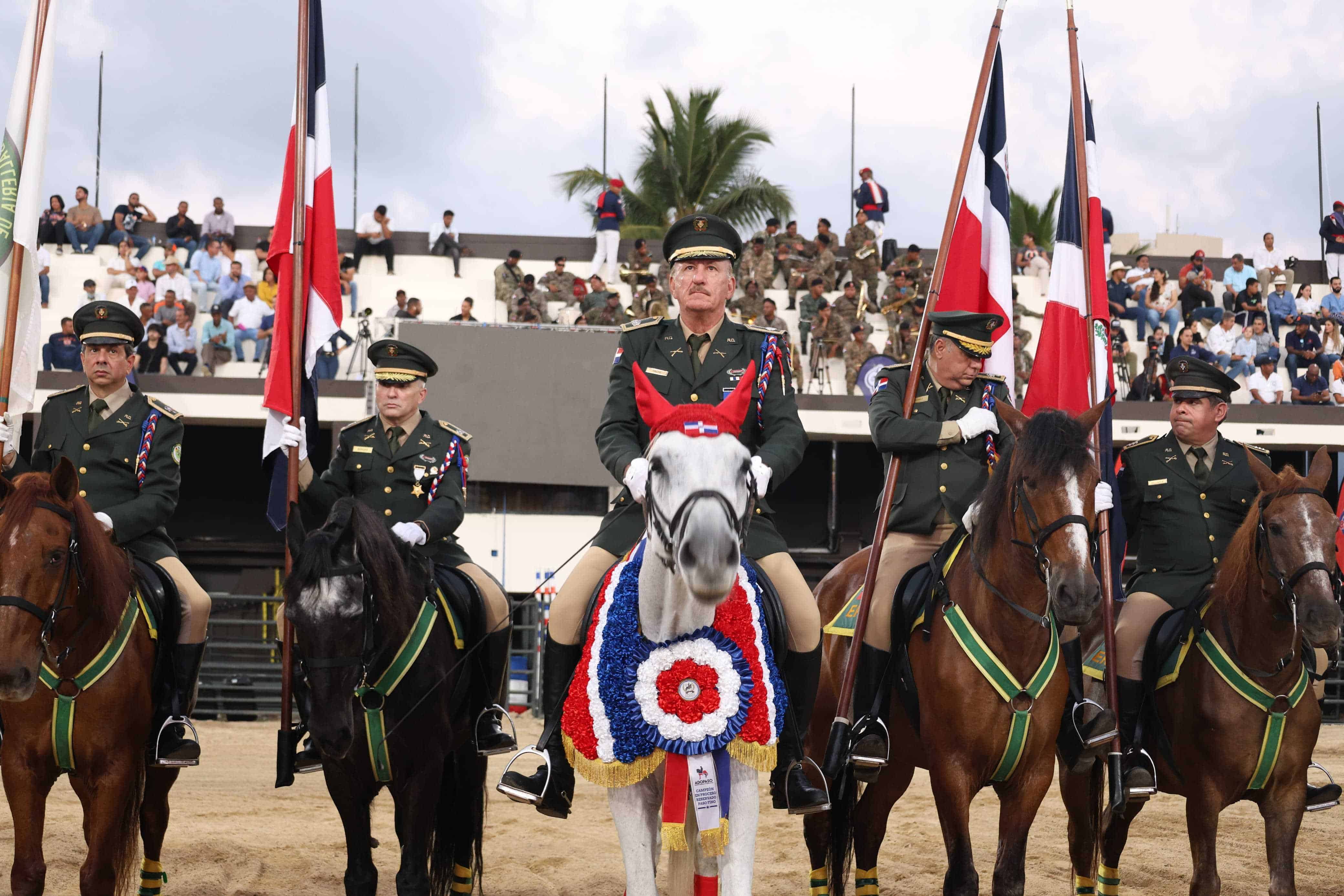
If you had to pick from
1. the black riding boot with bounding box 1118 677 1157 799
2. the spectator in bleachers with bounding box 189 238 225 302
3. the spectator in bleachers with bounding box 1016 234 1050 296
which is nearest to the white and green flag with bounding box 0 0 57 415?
the black riding boot with bounding box 1118 677 1157 799

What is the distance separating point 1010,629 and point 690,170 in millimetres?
Result: 29021

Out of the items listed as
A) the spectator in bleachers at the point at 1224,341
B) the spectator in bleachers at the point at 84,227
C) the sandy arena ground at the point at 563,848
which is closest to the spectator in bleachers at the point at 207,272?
the spectator in bleachers at the point at 84,227

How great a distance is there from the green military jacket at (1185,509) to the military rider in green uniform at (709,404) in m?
2.96

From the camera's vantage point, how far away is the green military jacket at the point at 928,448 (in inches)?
273

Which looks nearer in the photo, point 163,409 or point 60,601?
point 60,601

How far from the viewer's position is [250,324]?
2195 centimetres

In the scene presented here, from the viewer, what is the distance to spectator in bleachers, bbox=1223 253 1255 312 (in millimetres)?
25828

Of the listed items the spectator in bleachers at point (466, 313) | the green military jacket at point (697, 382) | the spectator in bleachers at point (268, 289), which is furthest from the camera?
the spectator in bleachers at point (466, 313)

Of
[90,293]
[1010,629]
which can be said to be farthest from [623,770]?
→ [90,293]

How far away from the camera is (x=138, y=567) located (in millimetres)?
7102

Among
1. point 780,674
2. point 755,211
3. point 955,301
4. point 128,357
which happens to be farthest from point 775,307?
point 780,674

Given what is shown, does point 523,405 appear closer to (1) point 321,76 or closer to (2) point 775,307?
(2) point 775,307

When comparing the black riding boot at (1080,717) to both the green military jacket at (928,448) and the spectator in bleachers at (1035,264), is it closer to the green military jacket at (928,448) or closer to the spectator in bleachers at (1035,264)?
the green military jacket at (928,448)

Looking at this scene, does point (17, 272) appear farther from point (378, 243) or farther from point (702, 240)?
point (378, 243)
